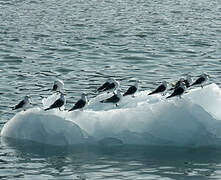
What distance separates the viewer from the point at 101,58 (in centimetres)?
4112

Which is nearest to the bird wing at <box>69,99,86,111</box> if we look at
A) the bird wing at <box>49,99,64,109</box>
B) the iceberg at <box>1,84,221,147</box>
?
the iceberg at <box>1,84,221,147</box>

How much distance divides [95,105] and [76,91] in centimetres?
709

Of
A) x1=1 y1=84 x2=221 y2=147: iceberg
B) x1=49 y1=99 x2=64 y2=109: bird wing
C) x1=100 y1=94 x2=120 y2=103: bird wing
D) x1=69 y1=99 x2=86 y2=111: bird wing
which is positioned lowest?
x1=1 y1=84 x2=221 y2=147: iceberg

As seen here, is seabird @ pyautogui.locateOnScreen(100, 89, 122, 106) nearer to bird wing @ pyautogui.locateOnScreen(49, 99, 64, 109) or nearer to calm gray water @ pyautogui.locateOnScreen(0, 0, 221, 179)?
bird wing @ pyautogui.locateOnScreen(49, 99, 64, 109)

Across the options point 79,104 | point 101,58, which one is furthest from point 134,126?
point 101,58

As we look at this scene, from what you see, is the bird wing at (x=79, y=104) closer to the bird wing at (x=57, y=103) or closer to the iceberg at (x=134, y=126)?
the iceberg at (x=134, y=126)

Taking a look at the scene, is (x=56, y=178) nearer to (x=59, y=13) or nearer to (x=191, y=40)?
(x=191, y=40)

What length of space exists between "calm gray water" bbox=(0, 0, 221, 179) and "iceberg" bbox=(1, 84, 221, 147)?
319 millimetres

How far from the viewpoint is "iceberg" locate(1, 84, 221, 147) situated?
896 inches

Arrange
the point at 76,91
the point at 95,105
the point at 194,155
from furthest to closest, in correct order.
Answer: the point at 76,91, the point at 95,105, the point at 194,155

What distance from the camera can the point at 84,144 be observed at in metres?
23.0

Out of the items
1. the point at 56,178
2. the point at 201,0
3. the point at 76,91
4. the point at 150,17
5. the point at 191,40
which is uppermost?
the point at 201,0

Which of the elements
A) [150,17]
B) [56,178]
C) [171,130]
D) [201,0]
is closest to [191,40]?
[150,17]

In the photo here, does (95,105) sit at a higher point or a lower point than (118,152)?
higher
